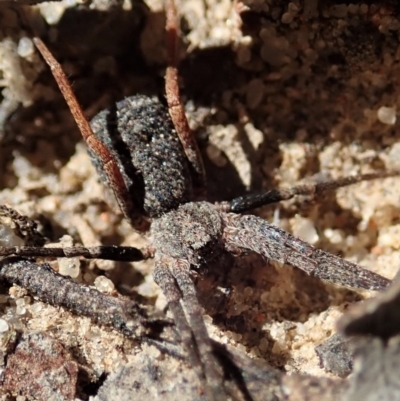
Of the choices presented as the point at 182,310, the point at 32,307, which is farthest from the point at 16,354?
the point at 182,310

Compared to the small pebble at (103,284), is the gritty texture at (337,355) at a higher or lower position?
lower

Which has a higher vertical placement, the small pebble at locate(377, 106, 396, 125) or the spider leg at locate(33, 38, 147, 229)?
the small pebble at locate(377, 106, 396, 125)

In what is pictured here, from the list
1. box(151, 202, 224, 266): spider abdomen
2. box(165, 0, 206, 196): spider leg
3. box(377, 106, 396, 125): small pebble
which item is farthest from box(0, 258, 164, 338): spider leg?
box(377, 106, 396, 125): small pebble

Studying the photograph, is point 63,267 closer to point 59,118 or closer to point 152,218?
point 152,218

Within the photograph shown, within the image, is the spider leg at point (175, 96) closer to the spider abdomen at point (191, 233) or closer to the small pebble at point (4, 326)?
the spider abdomen at point (191, 233)

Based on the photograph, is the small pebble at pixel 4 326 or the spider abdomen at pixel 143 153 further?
the spider abdomen at pixel 143 153

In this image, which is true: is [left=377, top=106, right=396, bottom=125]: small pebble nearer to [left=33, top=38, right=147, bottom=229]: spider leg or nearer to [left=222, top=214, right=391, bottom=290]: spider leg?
[left=222, top=214, right=391, bottom=290]: spider leg

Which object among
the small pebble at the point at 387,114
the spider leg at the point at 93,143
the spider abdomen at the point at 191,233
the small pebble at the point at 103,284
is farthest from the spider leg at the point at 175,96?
the small pebble at the point at 387,114

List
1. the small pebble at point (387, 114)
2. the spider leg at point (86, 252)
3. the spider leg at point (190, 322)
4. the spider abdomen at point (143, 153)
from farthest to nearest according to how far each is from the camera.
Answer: the small pebble at point (387, 114), the spider abdomen at point (143, 153), the spider leg at point (86, 252), the spider leg at point (190, 322)
